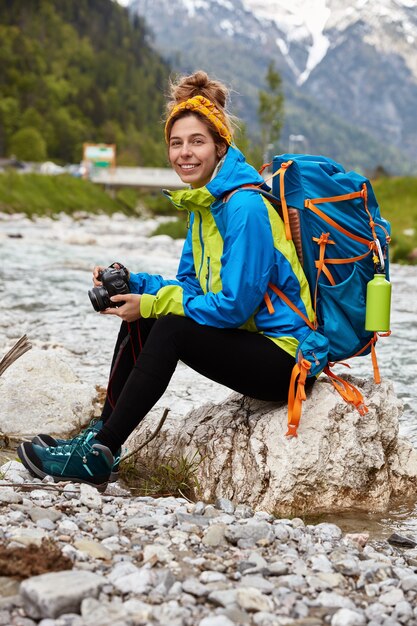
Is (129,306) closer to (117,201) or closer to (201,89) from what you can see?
(201,89)

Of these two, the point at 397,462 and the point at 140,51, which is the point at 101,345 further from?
the point at 140,51

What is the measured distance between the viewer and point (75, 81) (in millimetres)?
115375

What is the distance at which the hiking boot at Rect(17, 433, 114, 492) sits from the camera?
12.6 feet

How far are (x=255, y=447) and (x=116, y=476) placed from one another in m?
0.71

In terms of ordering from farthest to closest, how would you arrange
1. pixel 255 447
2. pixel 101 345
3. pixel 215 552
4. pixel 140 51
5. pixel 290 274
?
pixel 140 51, pixel 101 345, pixel 255 447, pixel 290 274, pixel 215 552

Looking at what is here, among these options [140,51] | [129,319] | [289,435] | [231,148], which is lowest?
[289,435]

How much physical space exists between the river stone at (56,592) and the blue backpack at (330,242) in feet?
5.50

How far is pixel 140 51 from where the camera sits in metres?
153

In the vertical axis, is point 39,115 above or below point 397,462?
above

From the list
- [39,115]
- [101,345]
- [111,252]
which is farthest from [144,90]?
[101,345]

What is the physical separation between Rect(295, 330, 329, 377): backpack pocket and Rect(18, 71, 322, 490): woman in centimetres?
3

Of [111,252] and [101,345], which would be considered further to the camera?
[111,252]

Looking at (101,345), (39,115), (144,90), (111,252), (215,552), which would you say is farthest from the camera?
(144,90)

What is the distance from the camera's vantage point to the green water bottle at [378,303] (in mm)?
3871
